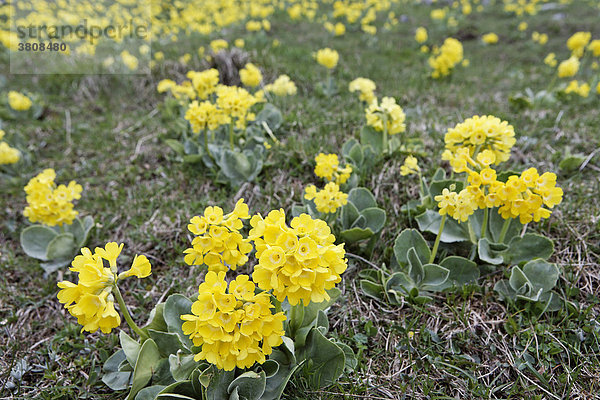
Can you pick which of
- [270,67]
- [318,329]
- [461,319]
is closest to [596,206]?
[461,319]

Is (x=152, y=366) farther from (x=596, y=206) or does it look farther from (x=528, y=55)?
(x=528, y=55)

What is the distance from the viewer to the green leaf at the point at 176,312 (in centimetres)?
198

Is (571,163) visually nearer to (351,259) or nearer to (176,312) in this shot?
(351,259)

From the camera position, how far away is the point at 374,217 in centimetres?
263

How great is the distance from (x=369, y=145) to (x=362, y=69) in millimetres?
3283

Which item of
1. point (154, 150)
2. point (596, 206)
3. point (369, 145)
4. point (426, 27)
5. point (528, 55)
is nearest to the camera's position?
point (596, 206)

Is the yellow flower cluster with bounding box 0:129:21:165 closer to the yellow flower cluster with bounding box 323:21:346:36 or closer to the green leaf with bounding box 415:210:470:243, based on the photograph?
the green leaf with bounding box 415:210:470:243

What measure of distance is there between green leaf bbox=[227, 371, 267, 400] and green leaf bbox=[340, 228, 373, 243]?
1097mm

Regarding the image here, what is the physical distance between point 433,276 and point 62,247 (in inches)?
104

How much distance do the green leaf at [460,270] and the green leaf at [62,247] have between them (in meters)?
2.66

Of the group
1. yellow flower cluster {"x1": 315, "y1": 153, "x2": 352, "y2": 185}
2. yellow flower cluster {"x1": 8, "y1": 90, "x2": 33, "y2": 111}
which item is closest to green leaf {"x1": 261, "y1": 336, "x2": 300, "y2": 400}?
yellow flower cluster {"x1": 315, "y1": 153, "x2": 352, "y2": 185}

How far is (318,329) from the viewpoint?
6.09 ft

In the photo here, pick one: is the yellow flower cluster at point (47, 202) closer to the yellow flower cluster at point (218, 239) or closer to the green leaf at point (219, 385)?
the yellow flower cluster at point (218, 239)

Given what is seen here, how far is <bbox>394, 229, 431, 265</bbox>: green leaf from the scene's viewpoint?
243 cm
